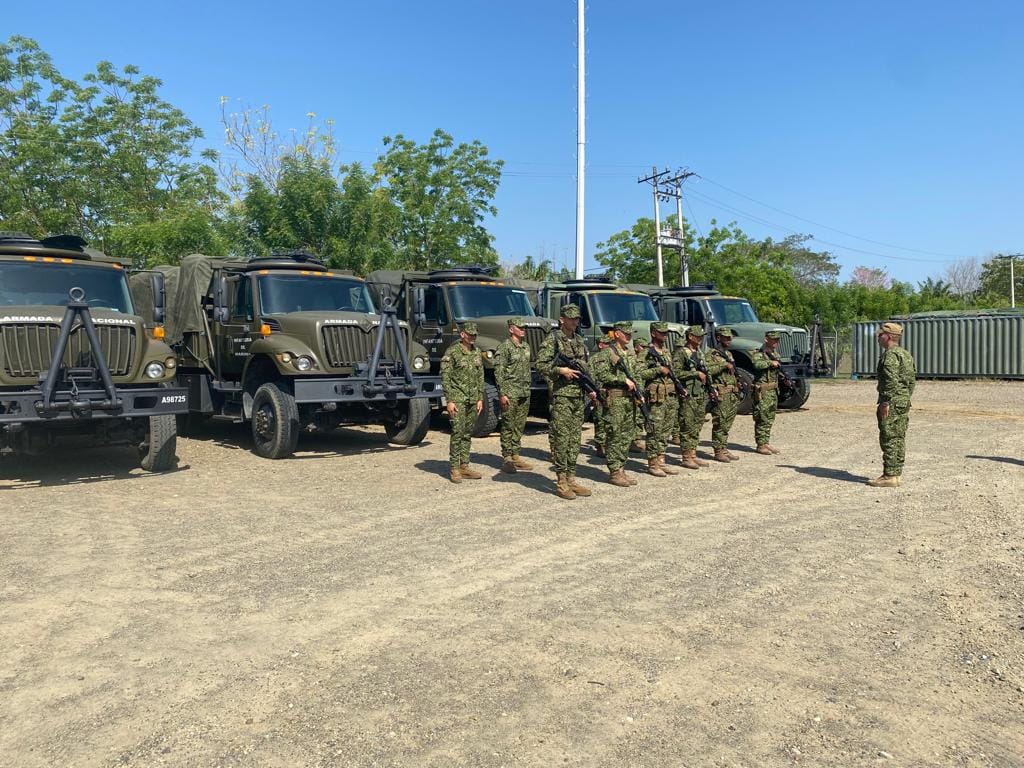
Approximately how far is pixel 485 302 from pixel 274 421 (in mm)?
3988

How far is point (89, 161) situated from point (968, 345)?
27.7m

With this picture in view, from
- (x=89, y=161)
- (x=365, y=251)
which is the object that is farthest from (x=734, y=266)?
(x=89, y=161)

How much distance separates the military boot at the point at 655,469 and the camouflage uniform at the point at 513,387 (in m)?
1.37

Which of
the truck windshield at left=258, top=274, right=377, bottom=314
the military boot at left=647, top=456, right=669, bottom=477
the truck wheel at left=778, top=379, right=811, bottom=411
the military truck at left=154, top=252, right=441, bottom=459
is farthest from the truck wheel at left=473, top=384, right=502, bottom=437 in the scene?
the truck wheel at left=778, top=379, right=811, bottom=411

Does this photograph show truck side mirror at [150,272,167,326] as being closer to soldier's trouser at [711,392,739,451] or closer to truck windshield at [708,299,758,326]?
soldier's trouser at [711,392,739,451]

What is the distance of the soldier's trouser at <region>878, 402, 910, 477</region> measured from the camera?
7906 mm

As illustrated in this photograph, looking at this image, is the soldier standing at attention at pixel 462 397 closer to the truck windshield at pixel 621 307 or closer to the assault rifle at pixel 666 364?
the assault rifle at pixel 666 364

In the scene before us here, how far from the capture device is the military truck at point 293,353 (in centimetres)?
942

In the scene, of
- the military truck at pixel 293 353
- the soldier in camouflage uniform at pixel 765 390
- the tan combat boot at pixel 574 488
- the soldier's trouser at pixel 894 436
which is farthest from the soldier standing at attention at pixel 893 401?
the military truck at pixel 293 353

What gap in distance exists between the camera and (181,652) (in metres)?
3.85

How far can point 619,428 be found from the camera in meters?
7.82

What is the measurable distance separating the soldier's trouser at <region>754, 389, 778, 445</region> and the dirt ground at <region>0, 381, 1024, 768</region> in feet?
7.51

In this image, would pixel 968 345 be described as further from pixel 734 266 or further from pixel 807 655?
pixel 807 655

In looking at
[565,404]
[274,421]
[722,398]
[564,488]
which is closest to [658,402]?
[722,398]
